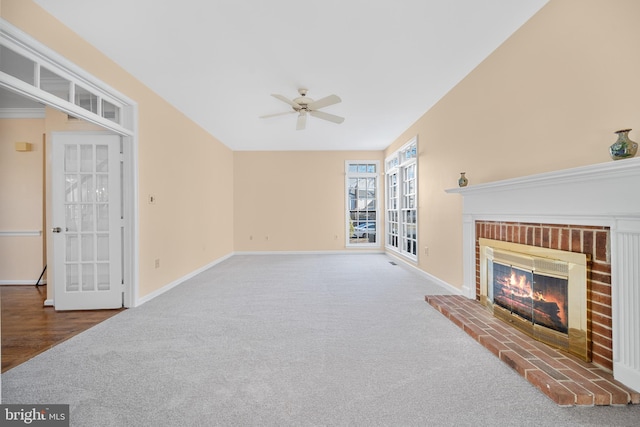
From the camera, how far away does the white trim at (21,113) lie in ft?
13.8

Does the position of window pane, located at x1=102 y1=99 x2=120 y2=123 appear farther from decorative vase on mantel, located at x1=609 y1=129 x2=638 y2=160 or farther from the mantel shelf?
decorative vase on mantel, located at x1=609 y1=129 x2=638 y2=160

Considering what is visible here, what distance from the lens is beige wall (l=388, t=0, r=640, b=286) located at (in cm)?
168

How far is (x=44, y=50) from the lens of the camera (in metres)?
2.20

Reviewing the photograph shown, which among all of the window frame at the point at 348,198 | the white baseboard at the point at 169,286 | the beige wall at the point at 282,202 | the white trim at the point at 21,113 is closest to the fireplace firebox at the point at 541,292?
the white baseboard at the point at 169,286

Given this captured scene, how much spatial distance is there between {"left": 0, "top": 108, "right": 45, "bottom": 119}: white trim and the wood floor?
8.91ft

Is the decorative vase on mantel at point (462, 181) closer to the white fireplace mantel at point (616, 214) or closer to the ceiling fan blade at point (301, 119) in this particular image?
the white fireplace mantel at point (616, 214)

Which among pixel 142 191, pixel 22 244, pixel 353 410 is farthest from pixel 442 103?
pixel 22 244

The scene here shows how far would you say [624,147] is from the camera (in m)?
1.52

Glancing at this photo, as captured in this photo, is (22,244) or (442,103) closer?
(442,103)

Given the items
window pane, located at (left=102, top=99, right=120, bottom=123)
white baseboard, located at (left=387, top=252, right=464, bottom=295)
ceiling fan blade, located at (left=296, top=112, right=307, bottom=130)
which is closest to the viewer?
window pane, located at (left=102, top=99, right=120, bottom=123)

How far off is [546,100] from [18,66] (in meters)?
4.27

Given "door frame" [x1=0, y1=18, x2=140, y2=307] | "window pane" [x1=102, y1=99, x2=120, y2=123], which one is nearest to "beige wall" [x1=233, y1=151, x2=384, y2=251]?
"door frame" [x1=0, y1=18, x2=140, y2=307]

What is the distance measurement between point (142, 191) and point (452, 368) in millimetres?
3778

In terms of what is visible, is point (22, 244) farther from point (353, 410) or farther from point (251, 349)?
point (353, 410)
